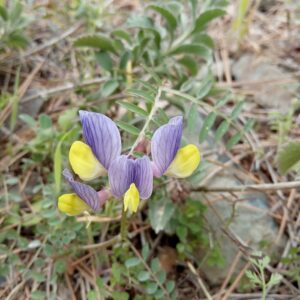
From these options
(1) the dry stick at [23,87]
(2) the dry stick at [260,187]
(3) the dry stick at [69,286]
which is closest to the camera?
(2) the dry stick at [260,187]

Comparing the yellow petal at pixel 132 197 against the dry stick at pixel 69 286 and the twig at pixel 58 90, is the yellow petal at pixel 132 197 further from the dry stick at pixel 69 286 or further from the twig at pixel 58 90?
the twig at pixel 58 90

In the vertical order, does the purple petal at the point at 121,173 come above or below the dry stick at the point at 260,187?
above

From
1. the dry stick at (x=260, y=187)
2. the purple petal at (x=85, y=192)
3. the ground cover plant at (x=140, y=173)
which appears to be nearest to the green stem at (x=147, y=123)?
the ground cover plant at (x=140, y=173)

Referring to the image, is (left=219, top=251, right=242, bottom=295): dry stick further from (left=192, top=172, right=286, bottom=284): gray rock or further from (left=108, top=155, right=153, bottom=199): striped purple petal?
(left=108, top=155, right=153, bottom=199): striped purple petal

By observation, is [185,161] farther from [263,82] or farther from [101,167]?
[263,82]

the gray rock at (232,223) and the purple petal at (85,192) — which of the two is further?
the gray rock at (232,223)

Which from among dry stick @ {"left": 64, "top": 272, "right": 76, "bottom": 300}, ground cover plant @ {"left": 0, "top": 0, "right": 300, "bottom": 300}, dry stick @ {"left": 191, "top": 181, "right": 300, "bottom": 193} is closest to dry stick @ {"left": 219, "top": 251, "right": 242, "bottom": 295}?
ground cover plant @ {"left": 0, "top": 0, "right": 300, "bottom": 300}
